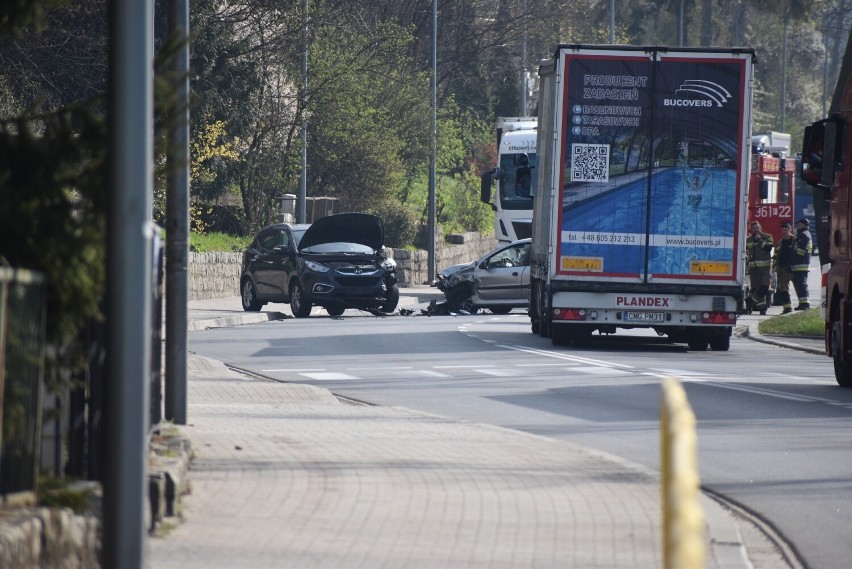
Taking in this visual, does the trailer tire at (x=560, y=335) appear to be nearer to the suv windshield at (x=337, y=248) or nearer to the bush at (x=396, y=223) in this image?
the suv windshield at (x=337, y=248)

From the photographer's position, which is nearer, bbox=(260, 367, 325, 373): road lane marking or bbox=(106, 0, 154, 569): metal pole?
bbox=(106, 0, 154, 569): metal pole

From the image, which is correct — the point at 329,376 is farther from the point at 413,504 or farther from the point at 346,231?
the point at 346,231

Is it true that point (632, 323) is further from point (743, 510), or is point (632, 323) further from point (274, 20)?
point (274, 20)

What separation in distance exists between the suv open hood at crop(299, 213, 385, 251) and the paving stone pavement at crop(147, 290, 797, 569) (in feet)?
59.6

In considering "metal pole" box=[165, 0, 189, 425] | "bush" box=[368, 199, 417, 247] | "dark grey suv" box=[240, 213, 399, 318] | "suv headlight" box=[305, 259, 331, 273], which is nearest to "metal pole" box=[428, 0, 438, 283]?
"bush" box=[368, 199, 417, 247]

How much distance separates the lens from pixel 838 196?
15.7 meters

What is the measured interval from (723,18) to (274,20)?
50.6 metres

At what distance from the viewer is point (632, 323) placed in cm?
2052

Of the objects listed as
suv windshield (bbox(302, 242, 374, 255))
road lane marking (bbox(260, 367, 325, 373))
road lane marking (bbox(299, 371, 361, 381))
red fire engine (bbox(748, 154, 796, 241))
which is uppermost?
red fire engine (bbox(748, 154, 796, 241))

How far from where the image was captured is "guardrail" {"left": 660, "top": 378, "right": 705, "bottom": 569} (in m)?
2.58

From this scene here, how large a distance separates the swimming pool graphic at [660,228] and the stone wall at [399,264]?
53.3ft

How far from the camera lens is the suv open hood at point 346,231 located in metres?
29.9

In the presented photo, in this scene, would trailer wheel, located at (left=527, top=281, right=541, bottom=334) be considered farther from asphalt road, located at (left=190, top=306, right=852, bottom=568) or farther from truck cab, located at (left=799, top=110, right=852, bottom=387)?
truck cab, located at (left=799, top=110, right=852, bottom=387)

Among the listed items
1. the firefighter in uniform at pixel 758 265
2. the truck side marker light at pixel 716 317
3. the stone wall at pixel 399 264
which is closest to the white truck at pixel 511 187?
the stone wall at pixel 399 264
